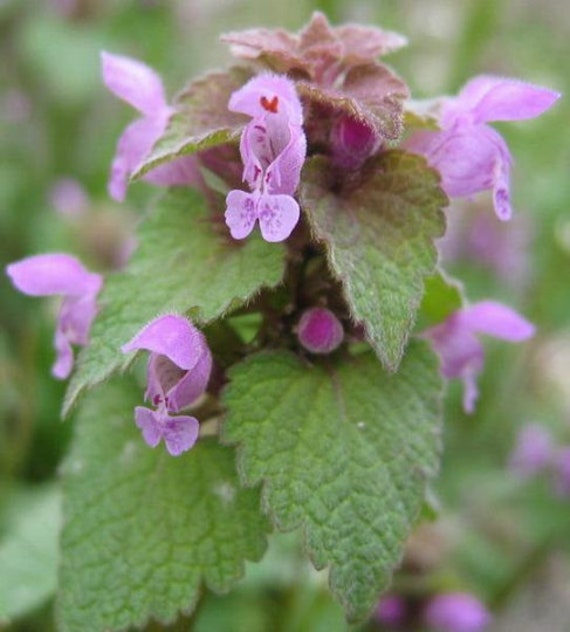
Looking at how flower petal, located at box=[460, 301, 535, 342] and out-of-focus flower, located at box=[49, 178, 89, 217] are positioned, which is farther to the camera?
out-of-focus flower, located at box=[49, 178, 89, 217]

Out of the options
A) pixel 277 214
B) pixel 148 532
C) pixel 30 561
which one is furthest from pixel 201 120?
pixel 30 561

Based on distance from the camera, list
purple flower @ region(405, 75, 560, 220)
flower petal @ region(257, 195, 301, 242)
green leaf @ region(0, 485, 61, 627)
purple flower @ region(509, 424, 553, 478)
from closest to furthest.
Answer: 1. flower petal @ region(257, 195, 301, 242)
2. purple flower @ region(405, 75, 560, 220)
3. green leaf @ region(0, 485, 61, 627)
4. purple flower @ region(509, 424, 553, 478)

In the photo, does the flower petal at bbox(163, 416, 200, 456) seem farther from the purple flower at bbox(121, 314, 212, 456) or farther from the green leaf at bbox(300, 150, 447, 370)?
the green leaf at bbox(300, 150, 447, 370)

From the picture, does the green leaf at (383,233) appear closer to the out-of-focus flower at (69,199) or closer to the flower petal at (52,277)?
the flower petal at (52,277)

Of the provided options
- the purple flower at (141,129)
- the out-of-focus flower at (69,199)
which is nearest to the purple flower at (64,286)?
the purple flower at (141,129)

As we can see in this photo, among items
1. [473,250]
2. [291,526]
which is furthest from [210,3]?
[291,526]

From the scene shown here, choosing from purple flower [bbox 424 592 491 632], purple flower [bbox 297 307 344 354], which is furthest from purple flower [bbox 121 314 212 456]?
purple flower [bbox 424 592 491 632]

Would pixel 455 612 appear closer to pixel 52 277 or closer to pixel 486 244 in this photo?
pixel 52 277
